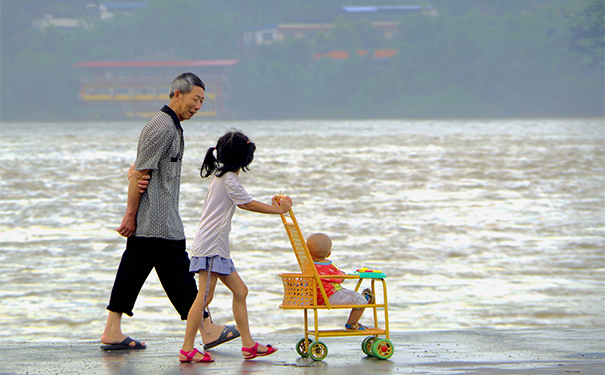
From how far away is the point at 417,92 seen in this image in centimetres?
9081

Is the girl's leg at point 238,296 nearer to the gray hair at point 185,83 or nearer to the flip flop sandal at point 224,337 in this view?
the flip flop sandal at point 224,337

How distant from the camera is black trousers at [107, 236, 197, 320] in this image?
3.95 metres

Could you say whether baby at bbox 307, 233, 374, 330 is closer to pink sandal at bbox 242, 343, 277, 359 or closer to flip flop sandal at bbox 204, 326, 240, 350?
pink sandal at bbox 242, 343, 277, 359

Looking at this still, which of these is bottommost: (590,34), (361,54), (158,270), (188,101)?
(158,270)

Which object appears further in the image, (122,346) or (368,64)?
(368,64)

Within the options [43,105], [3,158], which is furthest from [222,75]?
[3,158]

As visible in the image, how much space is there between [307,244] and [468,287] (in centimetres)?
352

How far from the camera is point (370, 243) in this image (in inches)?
387

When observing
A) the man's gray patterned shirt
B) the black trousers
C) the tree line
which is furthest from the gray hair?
the tree line

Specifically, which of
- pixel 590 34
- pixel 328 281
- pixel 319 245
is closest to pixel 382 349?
pixel 328 281

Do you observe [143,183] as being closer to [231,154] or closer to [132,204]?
[132,204]

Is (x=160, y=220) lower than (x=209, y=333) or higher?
higher

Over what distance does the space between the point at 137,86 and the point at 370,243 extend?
89986mm

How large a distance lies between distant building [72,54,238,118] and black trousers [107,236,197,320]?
8892 centimetres
